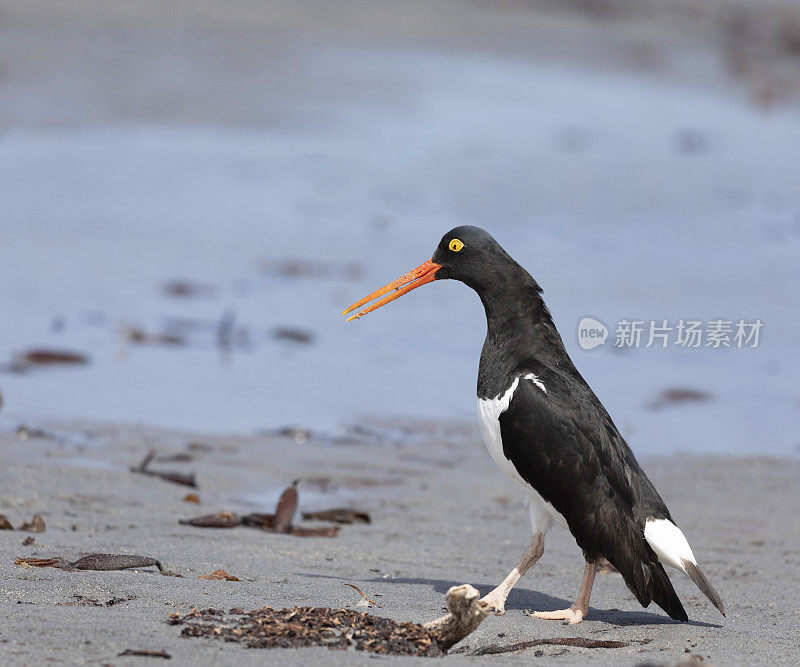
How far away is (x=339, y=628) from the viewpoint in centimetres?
408

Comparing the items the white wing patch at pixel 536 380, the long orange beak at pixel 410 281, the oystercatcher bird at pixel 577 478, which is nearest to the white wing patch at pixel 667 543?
the oystercatcher bird at pixel 577 478

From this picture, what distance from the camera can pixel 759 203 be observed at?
13625 millimetres

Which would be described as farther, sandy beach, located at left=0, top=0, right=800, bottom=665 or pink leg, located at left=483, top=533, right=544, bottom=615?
sandy beach, located at left=0, top=0, right=800, bottom=665

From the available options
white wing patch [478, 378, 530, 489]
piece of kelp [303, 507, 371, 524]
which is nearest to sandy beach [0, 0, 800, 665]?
piece of kelp [303, 507, 371, 524]

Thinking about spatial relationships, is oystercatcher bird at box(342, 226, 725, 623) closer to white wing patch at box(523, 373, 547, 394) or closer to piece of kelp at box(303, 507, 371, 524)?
white wing patch at box(523, 373, 547, 394)

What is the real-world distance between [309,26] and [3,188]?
867 centimetres

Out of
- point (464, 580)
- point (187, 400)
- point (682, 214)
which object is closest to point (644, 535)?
point (464, 580)

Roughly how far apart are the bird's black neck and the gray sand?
903mm

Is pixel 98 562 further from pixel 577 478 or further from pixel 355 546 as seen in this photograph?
pixel 577 478

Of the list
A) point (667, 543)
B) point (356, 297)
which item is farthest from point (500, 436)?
point (356, 297)

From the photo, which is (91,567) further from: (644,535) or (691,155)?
(691,155)

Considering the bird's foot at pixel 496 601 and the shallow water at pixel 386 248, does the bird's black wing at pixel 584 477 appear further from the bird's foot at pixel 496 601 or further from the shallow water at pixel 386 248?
the shallow water at pixel 386 248

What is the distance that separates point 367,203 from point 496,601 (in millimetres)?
8333

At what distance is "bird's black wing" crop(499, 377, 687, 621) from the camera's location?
478cm
